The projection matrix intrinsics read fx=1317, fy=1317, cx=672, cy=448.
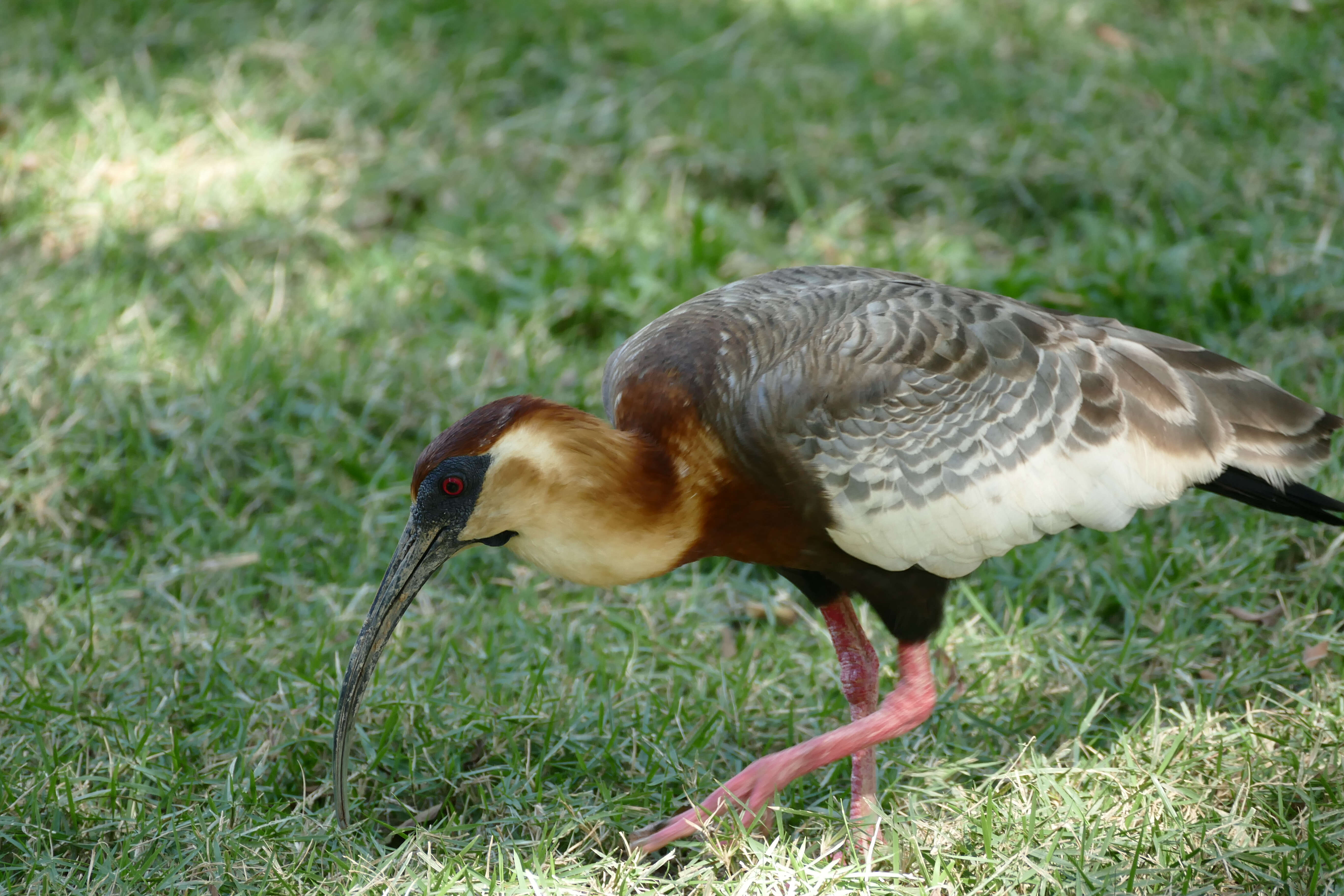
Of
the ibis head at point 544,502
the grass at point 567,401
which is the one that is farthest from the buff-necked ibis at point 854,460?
the grass at point 567,401

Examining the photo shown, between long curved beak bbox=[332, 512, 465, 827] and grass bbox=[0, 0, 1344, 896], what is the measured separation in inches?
8.5

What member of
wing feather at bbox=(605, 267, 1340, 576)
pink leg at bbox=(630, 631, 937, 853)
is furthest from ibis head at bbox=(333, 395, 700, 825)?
pink leg at bbox=(630, 631, 937, 853)

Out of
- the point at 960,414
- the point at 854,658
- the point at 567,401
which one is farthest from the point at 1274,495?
the point at 567,401

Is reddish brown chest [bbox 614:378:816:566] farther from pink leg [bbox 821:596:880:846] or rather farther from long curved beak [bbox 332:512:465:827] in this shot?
long curved beak [bbox 332:512:465:827]

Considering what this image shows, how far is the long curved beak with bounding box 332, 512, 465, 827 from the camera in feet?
9.74

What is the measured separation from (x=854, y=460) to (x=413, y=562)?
1.04 metres

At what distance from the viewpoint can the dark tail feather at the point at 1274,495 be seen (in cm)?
334

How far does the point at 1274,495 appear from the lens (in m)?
3.37

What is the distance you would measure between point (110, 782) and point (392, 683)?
2.56 feet

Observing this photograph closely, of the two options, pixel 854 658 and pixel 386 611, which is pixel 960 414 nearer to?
pixel 854 658

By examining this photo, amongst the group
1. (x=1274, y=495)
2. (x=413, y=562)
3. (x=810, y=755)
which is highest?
(x=413, y=562)

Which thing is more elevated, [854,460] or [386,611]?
[854,460]

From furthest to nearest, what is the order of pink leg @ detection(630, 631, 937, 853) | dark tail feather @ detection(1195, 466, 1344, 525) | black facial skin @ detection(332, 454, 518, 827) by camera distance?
dark tail feather @ detection(1195, 466, 1344, 525) → pink leg @ detection(630, 631, 937, 853) → black facial skin @ detection(332, 454, 518, 827)

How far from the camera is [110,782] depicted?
3143 mm
